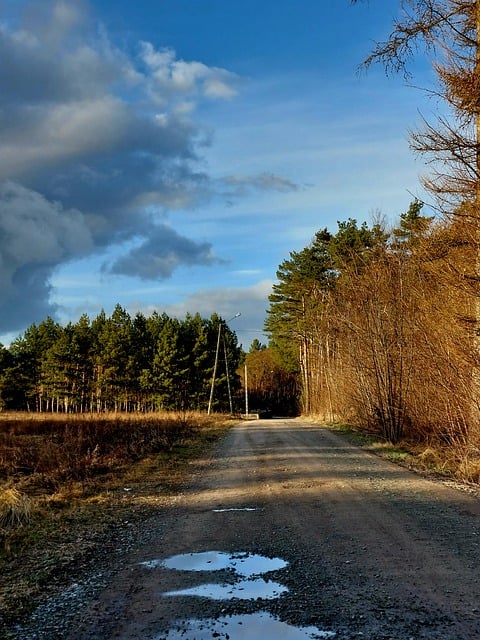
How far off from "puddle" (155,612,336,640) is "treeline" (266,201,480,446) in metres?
7.85

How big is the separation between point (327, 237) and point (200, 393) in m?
35.3

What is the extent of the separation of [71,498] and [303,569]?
5.04 metres

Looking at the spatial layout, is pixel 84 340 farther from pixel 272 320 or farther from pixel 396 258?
pixel 396 258

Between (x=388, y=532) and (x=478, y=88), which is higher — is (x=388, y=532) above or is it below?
below

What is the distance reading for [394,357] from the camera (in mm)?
17766

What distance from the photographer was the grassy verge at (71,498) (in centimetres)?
515

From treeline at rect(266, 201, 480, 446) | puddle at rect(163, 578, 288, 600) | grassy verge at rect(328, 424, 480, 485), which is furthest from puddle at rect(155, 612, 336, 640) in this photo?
treeline at rect(266, 201, 480, 446)

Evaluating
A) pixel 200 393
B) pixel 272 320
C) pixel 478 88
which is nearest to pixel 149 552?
pixel 478 88

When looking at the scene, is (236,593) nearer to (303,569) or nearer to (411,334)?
(303,569)

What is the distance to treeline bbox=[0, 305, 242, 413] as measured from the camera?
72.8m

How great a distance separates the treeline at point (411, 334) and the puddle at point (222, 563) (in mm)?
6613

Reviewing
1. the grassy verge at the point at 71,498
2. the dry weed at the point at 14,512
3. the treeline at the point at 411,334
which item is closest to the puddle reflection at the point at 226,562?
the grassy verge at the point at 71,498

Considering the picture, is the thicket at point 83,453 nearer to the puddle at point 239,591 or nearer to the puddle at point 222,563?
the puddle at point 222,563

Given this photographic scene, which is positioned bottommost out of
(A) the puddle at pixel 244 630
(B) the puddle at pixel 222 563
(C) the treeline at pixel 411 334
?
(B) the puddle at pixel 222 563
